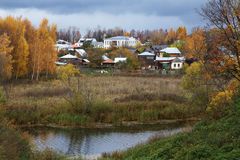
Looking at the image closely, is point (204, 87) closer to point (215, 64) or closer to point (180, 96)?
point (180, 96)

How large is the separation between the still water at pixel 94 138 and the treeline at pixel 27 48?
22830 mm

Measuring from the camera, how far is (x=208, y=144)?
14.3 metres

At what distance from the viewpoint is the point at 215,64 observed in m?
20.8

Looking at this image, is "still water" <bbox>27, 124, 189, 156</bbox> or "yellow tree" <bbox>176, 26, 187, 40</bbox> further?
"yellow tree" <bbox>176, 26, 187, 40</bbox>

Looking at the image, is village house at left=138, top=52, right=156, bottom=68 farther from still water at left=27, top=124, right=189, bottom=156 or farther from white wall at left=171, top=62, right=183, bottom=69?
still water at left=27, top=124, right=189, bottom=156

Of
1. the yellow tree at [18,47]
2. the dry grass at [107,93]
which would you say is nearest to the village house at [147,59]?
the yellow tree at [18,47]

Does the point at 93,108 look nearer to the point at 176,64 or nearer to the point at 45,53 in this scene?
the point at 45,53

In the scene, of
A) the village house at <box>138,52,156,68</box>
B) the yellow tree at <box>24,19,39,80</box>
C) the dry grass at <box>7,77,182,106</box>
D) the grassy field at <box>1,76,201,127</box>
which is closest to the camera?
the grassy field at <box>1,76,201,127</box>

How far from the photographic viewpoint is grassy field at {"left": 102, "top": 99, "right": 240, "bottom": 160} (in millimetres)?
13273

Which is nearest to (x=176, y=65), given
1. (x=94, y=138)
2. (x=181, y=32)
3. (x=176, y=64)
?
(x=176, y=64)

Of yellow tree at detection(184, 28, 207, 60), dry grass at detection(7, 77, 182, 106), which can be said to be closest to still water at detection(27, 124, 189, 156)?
yellow tree at detection(184, 28, 207, 60)

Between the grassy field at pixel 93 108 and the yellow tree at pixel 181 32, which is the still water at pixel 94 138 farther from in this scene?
the yellow tree at pixel 181 32

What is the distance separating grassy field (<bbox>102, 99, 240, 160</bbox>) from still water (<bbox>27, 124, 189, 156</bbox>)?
8.55 m

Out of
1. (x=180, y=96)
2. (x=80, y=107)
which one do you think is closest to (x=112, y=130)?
(x=80, y=107)
